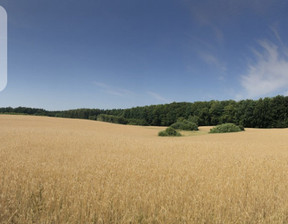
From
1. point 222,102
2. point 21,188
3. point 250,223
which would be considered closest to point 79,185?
point 21,188

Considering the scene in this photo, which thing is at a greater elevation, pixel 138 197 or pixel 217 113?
pixel 217 113

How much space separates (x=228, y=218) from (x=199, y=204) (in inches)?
16.2

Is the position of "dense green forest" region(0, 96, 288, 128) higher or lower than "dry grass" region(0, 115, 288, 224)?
higher

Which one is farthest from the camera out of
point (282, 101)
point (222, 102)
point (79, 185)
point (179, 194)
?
point (222, 102)

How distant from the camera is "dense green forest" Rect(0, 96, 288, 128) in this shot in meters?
42.1

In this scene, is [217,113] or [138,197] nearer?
[138,197]

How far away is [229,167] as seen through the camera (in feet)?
16.1

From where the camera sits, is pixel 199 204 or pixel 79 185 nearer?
pixel 199 204

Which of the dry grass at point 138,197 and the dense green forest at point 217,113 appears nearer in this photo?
the dry grass at point 138,197

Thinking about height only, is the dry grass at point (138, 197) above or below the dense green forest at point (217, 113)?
below

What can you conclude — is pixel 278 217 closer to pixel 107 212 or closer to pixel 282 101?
pixel 107 212

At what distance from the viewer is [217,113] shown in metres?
51.7

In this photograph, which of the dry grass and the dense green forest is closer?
the dry grass

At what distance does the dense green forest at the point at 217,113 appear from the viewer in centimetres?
4206
